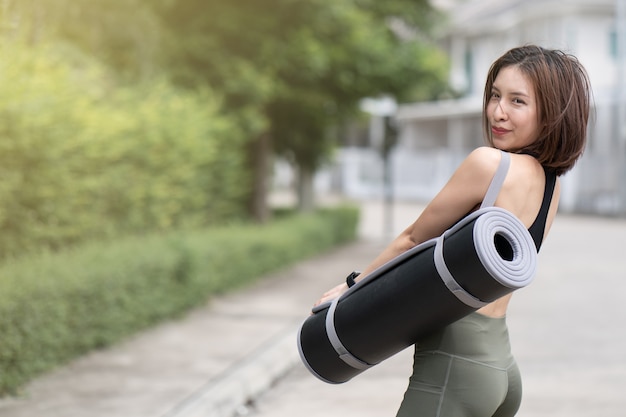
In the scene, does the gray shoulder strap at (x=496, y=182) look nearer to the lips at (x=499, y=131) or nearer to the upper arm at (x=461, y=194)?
the upper arm at (x=461, y=194)

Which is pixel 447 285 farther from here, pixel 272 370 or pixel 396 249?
pixel 272 370

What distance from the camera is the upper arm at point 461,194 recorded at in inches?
99.0

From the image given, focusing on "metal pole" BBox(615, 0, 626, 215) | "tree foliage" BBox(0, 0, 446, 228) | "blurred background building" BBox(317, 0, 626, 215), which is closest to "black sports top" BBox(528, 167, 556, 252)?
"tree foliage" BBox(0, 0, 446, 228)

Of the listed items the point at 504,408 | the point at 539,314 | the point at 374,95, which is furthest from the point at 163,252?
the point at 374,95

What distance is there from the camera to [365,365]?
2.64 m

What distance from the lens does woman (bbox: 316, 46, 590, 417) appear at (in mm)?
2549

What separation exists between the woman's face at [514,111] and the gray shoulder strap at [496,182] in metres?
0.16

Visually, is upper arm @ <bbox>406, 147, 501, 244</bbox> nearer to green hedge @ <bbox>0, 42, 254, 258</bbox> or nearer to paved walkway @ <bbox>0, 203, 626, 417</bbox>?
paved walkway @ <bbox>0, 203, 626, 417</bbox>

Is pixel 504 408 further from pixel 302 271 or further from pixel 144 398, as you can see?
pixel 302 271

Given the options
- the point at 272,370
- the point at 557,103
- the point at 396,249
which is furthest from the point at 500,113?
the point at 272,370

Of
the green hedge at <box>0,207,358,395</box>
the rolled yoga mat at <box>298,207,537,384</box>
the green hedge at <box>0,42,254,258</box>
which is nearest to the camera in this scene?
the rolled yoga mat at <box>298,207,537,384</box>

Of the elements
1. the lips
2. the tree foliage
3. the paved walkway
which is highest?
the tree foliage

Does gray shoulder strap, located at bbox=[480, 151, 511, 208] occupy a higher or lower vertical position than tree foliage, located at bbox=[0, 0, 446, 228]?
lower

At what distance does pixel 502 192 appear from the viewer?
2.52 metres
